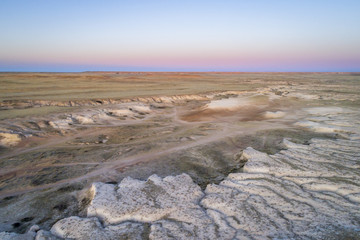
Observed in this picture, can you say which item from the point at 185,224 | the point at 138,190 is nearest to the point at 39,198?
the point at 138,190

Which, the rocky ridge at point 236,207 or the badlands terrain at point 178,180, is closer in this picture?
the rocky ridge at point 236,207

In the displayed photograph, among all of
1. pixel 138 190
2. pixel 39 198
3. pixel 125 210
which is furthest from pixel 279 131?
pixel 39 198

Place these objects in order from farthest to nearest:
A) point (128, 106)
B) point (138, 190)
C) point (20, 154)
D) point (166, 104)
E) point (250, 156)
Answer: point (166, 104)
point (128, 106)
point (20, 154)
point (250, 156)
point (138, 190)

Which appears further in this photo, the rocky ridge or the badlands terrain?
the badlands terrain

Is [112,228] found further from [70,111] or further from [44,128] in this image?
[70,111]

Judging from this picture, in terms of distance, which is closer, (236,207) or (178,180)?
(236,207)

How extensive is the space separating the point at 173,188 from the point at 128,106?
29.4ft

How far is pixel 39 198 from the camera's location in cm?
397

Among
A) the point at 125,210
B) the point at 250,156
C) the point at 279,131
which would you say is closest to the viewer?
the point at 125,210

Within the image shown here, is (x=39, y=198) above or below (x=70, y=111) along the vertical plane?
below

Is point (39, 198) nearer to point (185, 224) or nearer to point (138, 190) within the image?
point (138, 190)

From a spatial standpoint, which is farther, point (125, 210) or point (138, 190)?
point (138, 190)

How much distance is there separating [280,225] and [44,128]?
8169 millimetres

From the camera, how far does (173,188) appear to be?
3.94 metres
